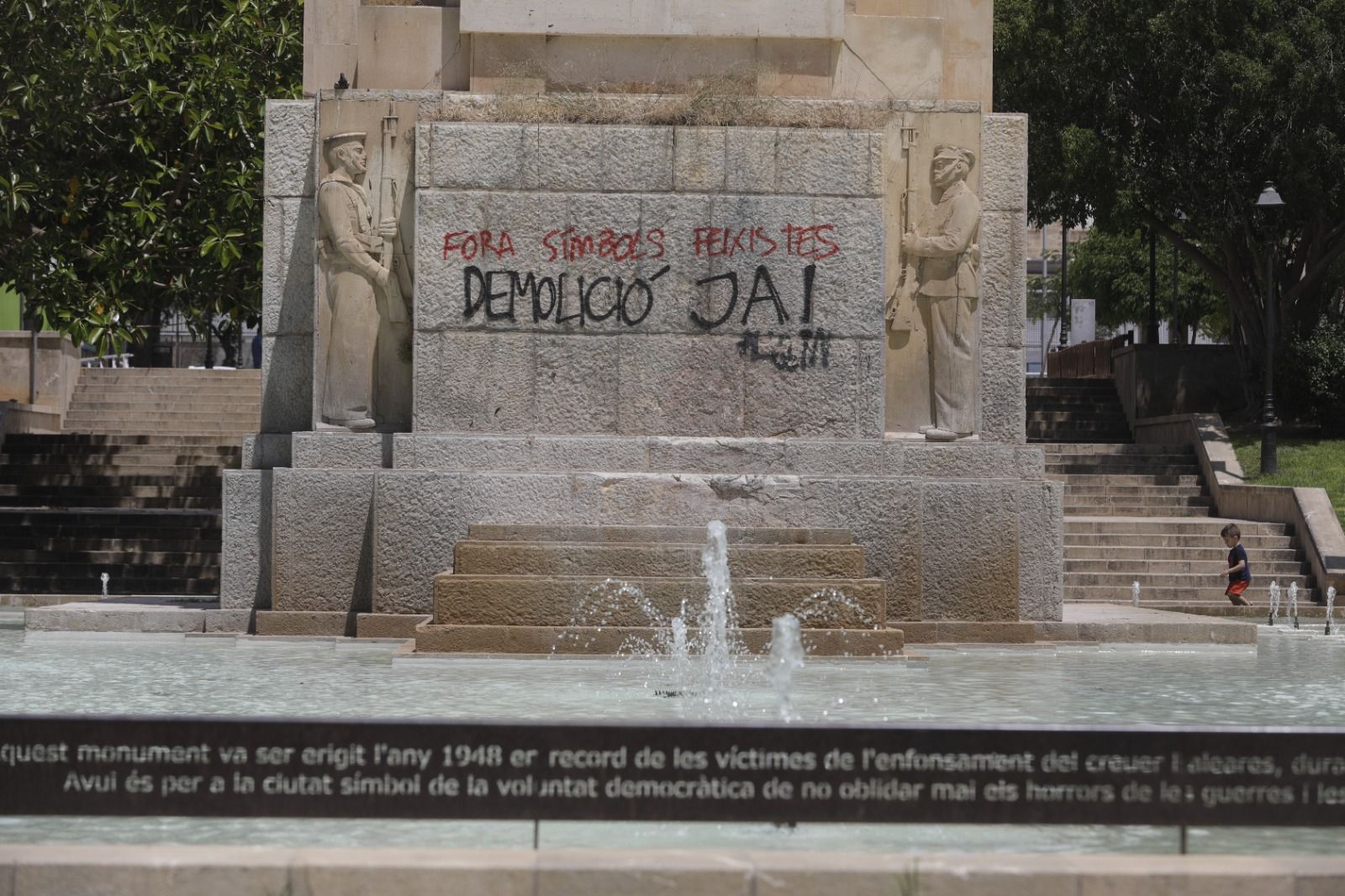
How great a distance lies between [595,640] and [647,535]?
1042 mm

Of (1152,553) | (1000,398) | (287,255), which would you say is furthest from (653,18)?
(1152,553)

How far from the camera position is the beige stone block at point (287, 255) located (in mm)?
14875

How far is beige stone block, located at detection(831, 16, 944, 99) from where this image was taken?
598 inches

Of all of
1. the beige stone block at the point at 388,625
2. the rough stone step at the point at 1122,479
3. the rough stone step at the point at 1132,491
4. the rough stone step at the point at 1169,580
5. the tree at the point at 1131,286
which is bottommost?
the rough stone step at the point at 1169,580

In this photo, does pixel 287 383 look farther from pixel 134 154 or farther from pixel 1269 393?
pixel 1269 393

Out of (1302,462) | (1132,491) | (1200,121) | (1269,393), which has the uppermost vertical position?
(1200,121)

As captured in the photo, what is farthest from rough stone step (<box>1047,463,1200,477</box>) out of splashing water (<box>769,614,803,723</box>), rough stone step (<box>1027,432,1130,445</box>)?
splashing water (<box>769,614,803,723</box>)

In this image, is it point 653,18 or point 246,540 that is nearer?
point 246,540

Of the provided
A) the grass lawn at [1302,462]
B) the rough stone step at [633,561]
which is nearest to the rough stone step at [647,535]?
the rough stone step at [633,561]

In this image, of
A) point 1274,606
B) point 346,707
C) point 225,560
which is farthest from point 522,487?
point 1274,606

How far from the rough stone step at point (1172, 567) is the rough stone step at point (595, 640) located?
10691mm

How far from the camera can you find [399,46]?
597 inches

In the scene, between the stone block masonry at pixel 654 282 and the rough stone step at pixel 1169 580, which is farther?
the rough stone step at pixel 1169 580

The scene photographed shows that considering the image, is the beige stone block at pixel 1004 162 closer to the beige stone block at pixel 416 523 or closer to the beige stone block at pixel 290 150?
the beige stone block at pixel 416 523
